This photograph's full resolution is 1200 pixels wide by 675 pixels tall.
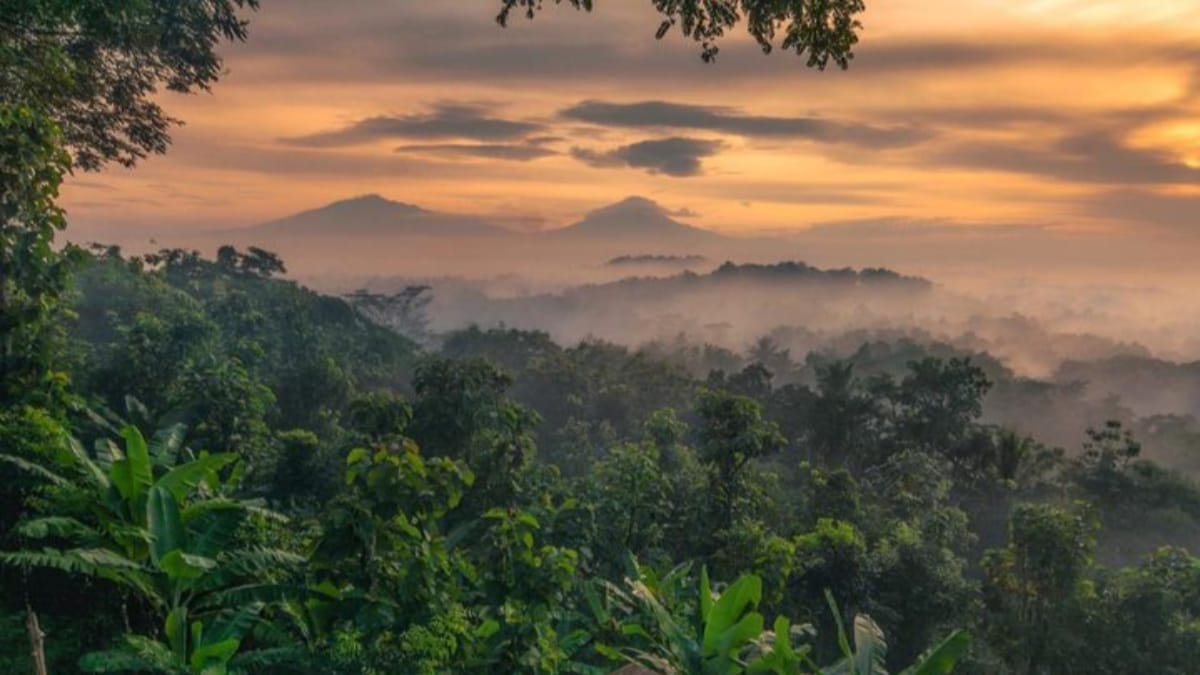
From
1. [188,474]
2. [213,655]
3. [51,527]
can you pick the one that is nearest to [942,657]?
[213,655]

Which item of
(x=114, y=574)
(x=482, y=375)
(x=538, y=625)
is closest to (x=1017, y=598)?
(x=482, y=375)

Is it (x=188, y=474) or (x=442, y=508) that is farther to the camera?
(x=188, y=474)

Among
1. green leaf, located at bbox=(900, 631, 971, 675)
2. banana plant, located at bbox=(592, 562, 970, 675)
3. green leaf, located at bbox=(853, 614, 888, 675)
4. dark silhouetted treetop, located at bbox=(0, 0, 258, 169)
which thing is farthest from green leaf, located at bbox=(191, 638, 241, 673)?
dark silhouetted treetop, located at bbox=(0, 0, 258, 169)

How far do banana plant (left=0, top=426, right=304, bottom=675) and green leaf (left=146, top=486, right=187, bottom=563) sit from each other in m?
0.01

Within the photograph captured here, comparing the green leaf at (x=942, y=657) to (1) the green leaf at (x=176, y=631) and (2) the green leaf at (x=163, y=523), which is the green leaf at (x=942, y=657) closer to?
(1) the green leaf at (x=176, y=631)

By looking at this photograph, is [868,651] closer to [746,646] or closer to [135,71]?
[746,646]

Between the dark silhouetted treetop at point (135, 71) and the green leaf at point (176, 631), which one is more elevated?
the dark silhouetted treetop at point (135, 71)

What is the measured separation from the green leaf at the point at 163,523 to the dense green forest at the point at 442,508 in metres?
0.02

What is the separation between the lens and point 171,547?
9094mm

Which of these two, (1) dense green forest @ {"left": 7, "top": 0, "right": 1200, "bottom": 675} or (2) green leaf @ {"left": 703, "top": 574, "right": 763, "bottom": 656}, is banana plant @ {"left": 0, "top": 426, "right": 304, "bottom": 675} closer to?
(1) dense green forest @ {"left": 7, "top": 0, "right": 1200, "bottom": 675}

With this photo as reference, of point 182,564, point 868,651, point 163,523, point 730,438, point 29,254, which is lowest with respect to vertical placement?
point 730,438

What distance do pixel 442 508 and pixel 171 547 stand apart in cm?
299

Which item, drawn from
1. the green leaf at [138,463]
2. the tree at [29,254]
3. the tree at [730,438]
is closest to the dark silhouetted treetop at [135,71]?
the tree at [29,254]

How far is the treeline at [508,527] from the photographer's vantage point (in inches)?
340
